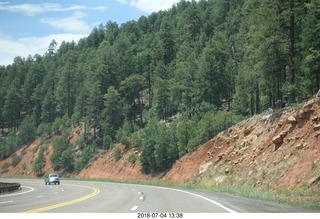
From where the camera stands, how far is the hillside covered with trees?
3628 centimetres

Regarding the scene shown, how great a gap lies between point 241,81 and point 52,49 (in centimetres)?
13267

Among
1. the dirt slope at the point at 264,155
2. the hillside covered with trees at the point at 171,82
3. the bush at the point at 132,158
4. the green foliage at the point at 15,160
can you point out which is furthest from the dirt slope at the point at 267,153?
the green foliage at the point at 15,160

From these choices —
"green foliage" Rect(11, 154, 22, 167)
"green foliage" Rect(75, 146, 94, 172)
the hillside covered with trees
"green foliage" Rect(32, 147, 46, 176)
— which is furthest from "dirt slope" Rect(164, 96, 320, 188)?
"green foliage" Rect(11, 154, 22, 167)

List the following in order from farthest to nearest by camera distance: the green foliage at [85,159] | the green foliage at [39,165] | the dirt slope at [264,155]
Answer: the green foliage at [39,165]
the green foliage at [85,159]
the dirt slope at [264,155]

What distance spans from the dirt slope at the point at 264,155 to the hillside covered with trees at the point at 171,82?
110 inches

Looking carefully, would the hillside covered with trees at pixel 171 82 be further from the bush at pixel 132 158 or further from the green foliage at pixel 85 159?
the bush at pixel 132 158

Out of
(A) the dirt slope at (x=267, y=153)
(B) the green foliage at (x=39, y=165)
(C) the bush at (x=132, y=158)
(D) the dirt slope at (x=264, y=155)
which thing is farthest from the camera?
(B) the green foliage at (x=39, y=165)

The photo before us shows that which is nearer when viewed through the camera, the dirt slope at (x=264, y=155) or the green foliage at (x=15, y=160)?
the dirt slope at (x=264, y=155)

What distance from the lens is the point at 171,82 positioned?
278 ft

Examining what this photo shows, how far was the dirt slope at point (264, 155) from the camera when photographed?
26469 mm

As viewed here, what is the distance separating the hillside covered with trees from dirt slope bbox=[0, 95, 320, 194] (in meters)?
2.78

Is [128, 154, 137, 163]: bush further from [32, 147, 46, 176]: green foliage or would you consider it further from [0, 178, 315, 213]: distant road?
[0, 178, 315, 213]: distant road

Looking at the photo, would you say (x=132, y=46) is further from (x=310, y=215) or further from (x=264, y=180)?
(x=310, y=215)

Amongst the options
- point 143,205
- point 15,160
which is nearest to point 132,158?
point 15,160
